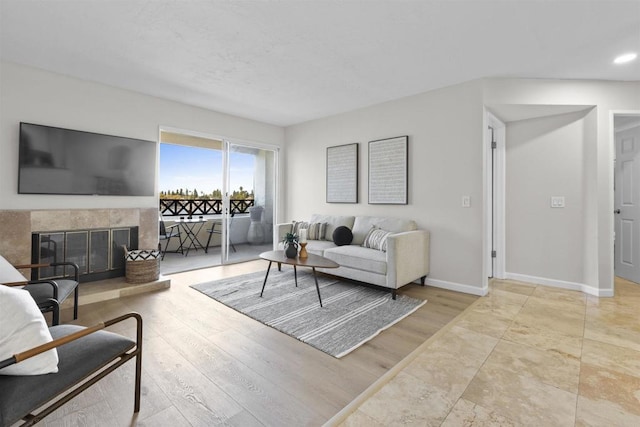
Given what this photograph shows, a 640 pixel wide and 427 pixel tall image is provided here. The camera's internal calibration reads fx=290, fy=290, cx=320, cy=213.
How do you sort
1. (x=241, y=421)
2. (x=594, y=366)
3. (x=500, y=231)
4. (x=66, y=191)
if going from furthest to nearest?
(x=500, y=231) → (x=66, y=191) → (x=594, y=366) → (x=241, y=421)

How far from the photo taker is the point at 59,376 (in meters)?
1.17

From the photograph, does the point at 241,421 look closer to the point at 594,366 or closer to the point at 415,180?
the point at 594,366

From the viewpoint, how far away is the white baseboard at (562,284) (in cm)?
335

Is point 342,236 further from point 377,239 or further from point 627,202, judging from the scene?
point 627,202

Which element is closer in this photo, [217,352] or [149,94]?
[217,352]

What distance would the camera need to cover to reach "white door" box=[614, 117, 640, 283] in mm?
3812

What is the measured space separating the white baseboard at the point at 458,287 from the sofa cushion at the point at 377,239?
0.80 m

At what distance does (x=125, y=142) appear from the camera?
377cm

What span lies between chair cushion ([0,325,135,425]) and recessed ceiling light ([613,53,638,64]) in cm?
468

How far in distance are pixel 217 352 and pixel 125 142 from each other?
3.11 meters

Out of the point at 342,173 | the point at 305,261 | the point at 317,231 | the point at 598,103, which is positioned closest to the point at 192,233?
the point at 317,231

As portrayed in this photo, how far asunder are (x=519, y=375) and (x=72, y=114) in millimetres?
4969

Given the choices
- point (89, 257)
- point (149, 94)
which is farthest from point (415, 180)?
point (89, 257)

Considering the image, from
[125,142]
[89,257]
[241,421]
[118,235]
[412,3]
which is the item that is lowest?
[241,421]
